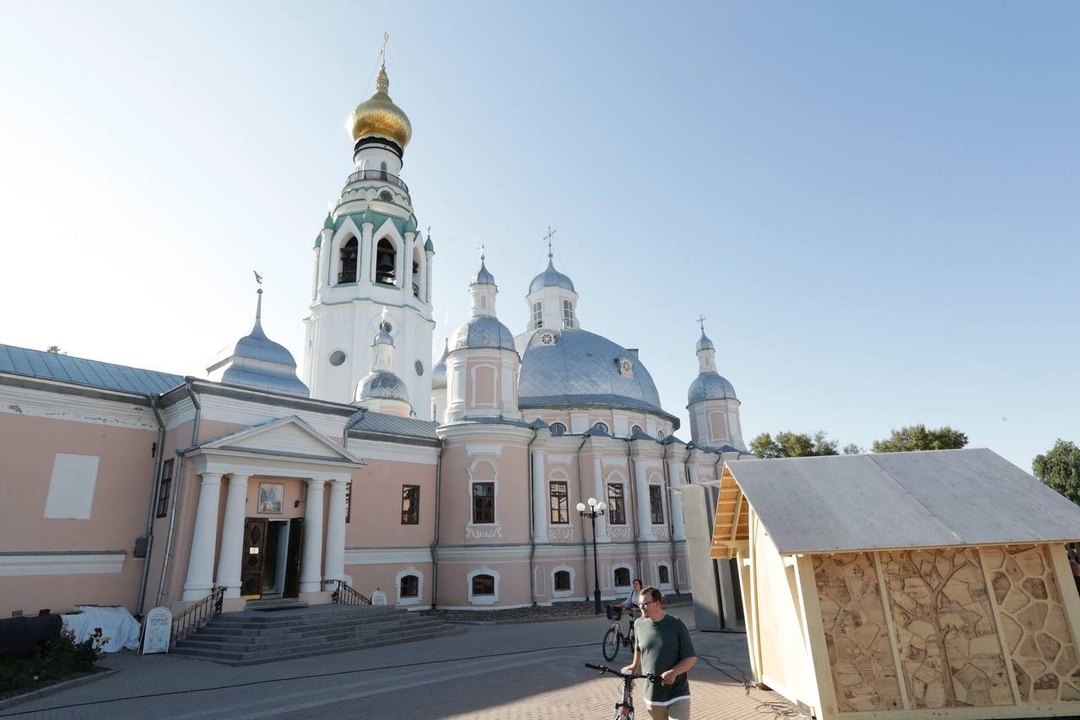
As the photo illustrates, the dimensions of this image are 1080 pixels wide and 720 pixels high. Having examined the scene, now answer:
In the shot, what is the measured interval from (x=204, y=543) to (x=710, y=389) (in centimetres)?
2805

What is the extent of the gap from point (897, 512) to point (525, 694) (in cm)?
565

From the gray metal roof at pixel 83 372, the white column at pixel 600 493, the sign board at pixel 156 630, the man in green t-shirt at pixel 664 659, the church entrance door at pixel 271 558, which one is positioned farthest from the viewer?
the white column at pixel 600 493

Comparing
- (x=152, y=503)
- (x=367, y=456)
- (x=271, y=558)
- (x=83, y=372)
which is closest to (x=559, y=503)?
(x=367, y=456)

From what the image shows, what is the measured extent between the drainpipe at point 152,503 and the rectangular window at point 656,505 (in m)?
18.0

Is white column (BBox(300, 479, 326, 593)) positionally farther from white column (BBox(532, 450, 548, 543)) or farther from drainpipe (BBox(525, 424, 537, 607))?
white column (BBox(532, 450, 548, 543))

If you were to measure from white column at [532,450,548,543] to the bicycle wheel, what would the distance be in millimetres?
10682

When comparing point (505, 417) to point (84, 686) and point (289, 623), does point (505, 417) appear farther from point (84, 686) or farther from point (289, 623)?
point (84, 686)

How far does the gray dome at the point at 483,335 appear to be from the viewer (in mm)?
23969

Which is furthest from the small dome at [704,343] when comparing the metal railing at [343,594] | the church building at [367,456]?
the metal railing at [343,594]

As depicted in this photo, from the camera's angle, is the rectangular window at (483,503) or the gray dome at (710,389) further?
the gray dome at (710,389)

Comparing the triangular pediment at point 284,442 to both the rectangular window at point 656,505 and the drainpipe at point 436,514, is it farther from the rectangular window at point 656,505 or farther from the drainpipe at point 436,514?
the rectangular window at point 656,505

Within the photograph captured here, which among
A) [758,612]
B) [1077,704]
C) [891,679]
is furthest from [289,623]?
[1077,704]

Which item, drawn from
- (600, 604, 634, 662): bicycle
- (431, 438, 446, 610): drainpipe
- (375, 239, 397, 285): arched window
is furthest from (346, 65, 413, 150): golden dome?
(600, 604, 634, 662): bicycle

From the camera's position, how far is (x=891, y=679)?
21.2 feet
